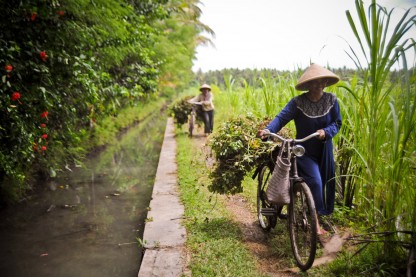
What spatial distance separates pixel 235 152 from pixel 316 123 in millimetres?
916

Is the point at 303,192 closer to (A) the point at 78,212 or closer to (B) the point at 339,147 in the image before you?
(B) the point at 339,147

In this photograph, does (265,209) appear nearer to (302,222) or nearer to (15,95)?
(302,222)

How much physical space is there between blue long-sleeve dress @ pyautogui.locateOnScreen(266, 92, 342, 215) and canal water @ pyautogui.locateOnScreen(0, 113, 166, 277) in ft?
6.50

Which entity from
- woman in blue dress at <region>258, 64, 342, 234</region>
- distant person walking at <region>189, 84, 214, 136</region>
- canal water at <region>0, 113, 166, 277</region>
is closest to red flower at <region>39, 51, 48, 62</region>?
canal water at <region>0, 113, 166, 277</region>

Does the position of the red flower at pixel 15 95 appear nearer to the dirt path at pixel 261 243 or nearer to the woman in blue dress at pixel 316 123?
the dirt path at pixel 261 243

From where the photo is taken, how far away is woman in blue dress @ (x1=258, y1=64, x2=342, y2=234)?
10.7 feet

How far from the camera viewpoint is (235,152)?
12.1ft

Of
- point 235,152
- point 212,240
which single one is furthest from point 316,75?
point 212,240

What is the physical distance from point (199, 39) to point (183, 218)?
28.0 meters

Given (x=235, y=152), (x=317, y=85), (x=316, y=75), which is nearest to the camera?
(x=316, y=75)

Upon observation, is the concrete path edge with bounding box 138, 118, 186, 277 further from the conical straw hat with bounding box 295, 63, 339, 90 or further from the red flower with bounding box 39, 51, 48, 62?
the red flower with bounding box 39, 51, 48, 62

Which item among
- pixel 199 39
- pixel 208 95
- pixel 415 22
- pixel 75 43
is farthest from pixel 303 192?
pixel 199 39

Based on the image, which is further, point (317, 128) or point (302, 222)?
point (317, 128)

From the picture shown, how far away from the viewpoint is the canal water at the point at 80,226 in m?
3.64
